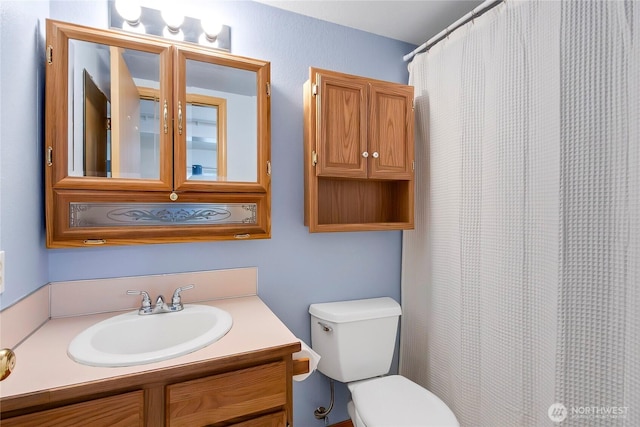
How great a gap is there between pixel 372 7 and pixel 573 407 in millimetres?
1858

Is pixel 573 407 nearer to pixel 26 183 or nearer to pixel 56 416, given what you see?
pixel 56 416

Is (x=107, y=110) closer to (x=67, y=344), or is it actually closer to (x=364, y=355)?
(x=67, y=344)

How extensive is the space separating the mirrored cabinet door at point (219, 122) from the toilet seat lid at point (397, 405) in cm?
104

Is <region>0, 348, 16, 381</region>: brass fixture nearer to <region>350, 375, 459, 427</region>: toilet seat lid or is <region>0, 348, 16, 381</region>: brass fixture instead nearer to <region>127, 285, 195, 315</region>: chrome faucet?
<region>127, 285, 195, 315</region>: chrome faucet

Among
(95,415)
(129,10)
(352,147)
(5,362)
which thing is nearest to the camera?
(5,362)

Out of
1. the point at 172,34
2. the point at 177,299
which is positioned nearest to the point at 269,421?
the point at 177,299

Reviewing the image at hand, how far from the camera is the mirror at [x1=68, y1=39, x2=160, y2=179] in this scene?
1.12 meters

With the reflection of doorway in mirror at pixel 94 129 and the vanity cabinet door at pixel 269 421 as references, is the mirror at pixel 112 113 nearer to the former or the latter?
the reflection of doorway in mirror at pixel 94 129

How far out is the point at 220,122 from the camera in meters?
1.32

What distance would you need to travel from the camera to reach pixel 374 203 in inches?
69.6

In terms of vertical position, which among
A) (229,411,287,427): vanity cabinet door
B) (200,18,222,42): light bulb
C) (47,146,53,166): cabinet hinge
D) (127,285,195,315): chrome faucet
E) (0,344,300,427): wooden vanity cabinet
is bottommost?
(229,411,287,427): vanity cabinet door

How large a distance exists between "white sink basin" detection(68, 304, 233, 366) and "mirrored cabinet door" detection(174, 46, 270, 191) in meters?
0.52

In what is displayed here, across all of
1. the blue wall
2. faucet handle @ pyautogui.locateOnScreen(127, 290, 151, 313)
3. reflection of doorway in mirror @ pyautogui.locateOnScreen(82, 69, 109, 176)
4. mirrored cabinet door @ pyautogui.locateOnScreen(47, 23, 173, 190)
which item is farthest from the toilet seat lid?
reflection of doorway in mirror @ pyautogui.locateOnScreen(82, 69, 109, 176)

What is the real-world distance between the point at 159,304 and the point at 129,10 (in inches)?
48.0
